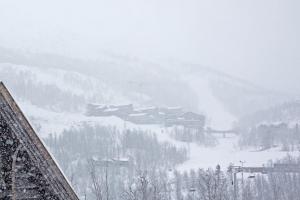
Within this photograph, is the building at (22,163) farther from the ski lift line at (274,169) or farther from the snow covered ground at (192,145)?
the snow covered ground at (192,145)

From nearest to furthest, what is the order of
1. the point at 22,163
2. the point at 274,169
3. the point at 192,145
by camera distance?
the point at 22,163
the point at 274,169
the point at 192,145

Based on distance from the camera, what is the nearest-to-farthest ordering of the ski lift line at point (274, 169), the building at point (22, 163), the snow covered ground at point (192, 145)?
1. the building at point (22, 163)
2. the ski lift line at point (274, 169)
3. the snow covered ground at point (192, 145)

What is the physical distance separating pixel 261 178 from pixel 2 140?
94.9 metres

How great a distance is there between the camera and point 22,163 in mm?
5930

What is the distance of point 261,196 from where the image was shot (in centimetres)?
7738

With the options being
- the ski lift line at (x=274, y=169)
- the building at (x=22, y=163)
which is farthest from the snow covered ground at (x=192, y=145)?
the building at (x=22, y=163)

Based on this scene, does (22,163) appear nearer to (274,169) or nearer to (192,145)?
(274,169)

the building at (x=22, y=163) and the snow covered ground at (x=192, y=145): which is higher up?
the snow covered ground at (x=192, y=145)

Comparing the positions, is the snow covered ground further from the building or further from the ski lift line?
the building

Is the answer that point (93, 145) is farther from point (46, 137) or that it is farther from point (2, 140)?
point (2, 140)

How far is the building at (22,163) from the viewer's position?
228 inches

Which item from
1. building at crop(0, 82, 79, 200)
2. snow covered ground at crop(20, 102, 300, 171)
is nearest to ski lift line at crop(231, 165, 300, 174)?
snow covered ground at crop(20, 102, 300, 171)

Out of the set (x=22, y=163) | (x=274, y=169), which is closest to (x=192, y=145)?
(x=274, y=169)

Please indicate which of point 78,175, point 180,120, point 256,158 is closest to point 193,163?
point 256,158
